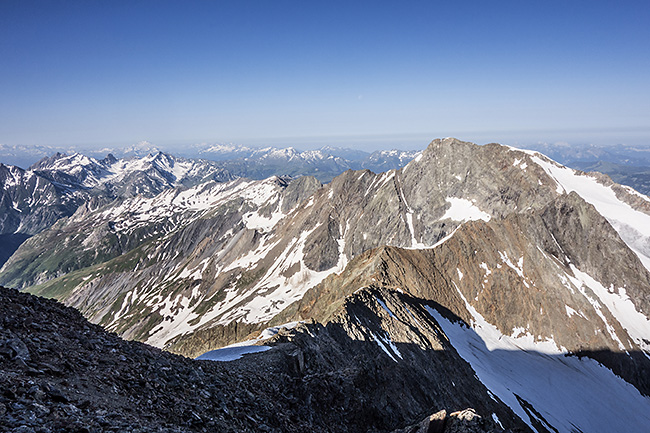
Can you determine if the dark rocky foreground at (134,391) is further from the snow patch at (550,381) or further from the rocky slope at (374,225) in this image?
the rocky slope at (374,225)

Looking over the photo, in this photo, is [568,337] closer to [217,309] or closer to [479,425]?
[479,425]

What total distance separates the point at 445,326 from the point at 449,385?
87.6ft

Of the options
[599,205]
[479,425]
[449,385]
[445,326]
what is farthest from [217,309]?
[599,205]

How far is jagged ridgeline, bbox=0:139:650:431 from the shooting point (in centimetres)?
4841

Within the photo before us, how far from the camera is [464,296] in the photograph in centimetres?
8688

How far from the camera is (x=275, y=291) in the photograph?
151 metres

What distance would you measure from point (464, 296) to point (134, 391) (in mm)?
90330

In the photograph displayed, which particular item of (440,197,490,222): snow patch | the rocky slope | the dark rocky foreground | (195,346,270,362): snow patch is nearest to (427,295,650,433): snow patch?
(195,346,270,362): snow patch

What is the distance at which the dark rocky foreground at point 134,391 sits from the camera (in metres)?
9.10

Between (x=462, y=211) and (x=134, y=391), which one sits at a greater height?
(x=134, y=391)

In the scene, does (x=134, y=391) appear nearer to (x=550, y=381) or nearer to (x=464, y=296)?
(x=464, y=296)

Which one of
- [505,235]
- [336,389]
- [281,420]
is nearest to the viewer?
[281,420]

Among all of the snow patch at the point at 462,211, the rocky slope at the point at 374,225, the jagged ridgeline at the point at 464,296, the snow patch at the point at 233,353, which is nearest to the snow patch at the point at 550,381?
the jagged ridgeline at the point at 464,296

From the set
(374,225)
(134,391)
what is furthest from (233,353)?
(374,225)
